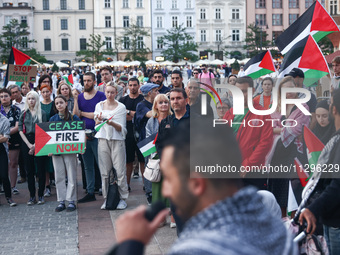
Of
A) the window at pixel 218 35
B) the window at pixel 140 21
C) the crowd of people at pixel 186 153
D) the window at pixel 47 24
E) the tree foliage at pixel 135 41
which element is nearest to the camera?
the crowd of people at pixel 186 153

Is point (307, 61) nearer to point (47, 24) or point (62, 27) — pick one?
point (62, 27)

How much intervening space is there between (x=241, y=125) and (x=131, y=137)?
13.4 feet

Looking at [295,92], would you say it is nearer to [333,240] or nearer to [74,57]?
[333,240]

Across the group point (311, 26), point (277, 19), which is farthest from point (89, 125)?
point (277, 19)

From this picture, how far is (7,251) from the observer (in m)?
6.23

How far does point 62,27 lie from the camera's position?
8769 centimetres

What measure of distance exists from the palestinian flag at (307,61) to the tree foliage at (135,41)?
214ft

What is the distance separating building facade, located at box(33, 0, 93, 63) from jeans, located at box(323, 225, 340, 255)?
279 ft

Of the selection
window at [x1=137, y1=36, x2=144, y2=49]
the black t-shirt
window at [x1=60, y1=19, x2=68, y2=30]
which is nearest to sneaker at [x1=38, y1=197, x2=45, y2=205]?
the black t-shirt

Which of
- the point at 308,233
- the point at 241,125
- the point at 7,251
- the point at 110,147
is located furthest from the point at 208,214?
the point at 110,147

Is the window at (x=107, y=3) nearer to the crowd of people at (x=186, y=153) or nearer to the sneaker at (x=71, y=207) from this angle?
the crowd of people at (x=186, y=153)

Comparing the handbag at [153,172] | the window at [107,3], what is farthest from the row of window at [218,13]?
the handbag at [153,172]

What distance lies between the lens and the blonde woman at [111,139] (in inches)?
313

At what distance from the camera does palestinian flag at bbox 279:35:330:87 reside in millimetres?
7121
